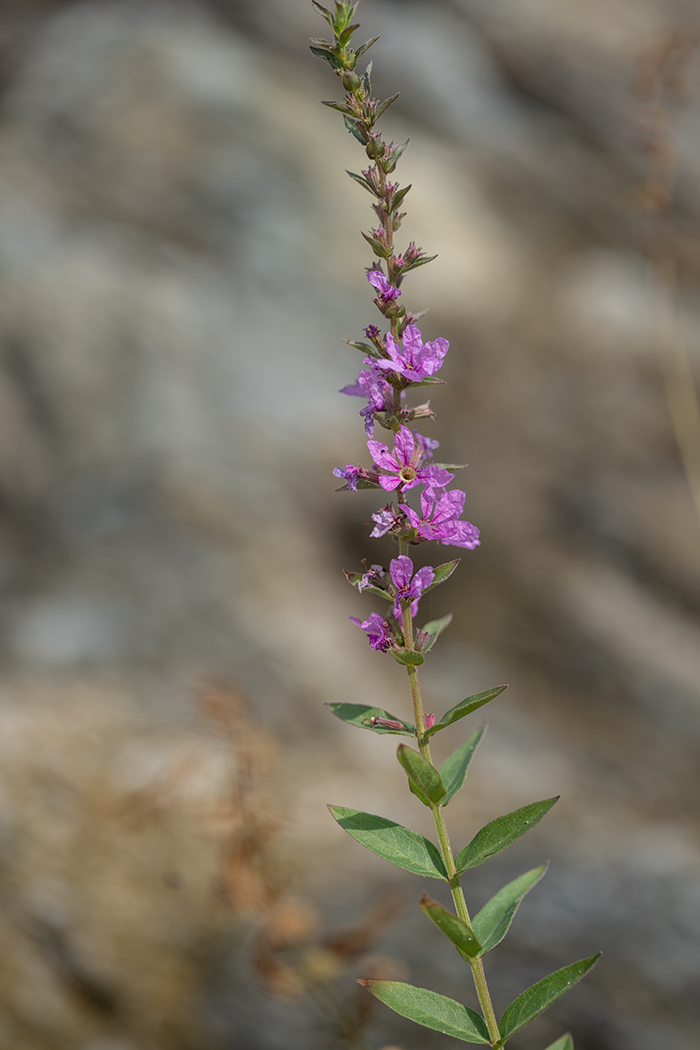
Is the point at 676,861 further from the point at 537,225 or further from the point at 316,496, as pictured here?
the point at 537,225

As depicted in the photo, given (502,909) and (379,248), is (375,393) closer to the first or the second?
(379,248)

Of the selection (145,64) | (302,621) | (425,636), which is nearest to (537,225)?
(145,64)

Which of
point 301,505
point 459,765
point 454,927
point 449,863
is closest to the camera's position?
point 454,927

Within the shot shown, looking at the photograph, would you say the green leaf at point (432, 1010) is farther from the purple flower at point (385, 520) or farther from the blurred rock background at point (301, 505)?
the blurred rock background at point (301, 505)

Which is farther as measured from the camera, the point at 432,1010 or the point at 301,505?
the point at 301,505

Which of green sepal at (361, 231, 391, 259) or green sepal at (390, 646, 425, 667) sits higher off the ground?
green sepal at (361, 231, 391, 259)

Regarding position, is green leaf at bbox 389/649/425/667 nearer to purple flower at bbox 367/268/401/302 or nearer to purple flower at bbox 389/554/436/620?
purple flower at bbox 389/554/436/620

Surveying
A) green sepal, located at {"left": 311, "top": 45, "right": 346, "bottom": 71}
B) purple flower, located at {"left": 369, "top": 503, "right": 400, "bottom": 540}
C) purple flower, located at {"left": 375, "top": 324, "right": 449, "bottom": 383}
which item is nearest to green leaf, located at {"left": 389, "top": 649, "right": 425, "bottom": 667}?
purple flower, located at {"left": 369, "top": 503, "right": 400, "bottom": 540}

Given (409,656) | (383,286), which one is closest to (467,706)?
(409,656)
